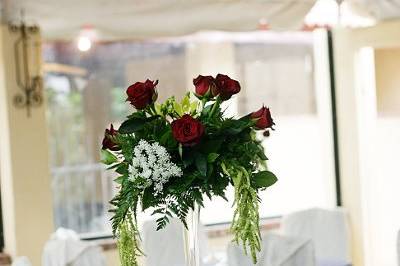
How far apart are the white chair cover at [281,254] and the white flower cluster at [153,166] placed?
1304 millimetres

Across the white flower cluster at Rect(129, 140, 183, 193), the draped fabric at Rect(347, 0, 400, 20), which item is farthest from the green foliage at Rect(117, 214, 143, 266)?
the draped fabric at Rect(347, 0, 400, 20)

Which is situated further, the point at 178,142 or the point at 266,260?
the point at 266,260

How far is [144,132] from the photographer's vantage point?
226 cm

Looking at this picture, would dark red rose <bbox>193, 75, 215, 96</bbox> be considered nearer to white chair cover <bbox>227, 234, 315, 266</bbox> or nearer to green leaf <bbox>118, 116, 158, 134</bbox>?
green leaf <bbox>118, 116, 158, 134</bbox>

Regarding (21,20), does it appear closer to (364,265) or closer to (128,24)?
(128,24)

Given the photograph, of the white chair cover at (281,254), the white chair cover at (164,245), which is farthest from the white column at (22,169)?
the white chair cover at (281,254)

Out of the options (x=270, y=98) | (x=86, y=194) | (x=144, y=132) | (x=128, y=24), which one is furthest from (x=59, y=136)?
(x=144, y=132)

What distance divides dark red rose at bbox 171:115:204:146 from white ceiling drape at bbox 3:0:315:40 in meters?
3.02

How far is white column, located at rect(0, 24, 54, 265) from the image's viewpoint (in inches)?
196

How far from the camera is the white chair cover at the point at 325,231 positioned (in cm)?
509

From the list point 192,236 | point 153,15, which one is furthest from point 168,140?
point 153,15

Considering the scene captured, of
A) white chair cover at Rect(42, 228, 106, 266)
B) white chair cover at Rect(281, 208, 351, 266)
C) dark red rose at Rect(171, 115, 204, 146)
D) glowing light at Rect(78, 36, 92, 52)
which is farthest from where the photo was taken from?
glowing light at Rect(78, 36, 92, 52)

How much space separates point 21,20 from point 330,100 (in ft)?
8.71

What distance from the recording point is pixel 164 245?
16.1ft
